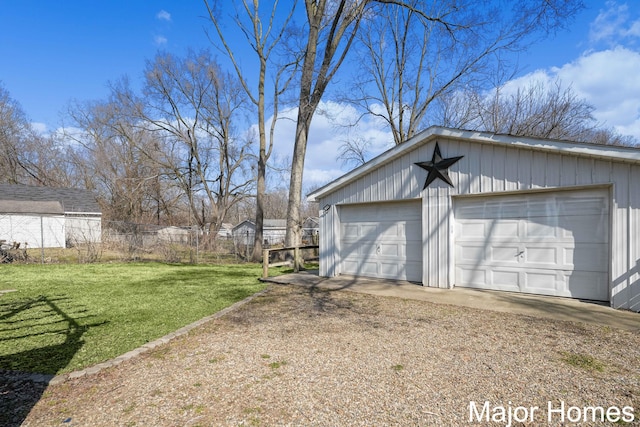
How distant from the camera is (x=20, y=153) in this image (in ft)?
87.1

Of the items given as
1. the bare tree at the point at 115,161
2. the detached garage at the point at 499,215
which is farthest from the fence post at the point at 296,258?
the bare tree at the point at 115,161

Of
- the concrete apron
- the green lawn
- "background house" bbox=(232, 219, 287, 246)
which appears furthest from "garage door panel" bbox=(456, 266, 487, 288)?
"background house" bbox=(232, 219, 287, 246)

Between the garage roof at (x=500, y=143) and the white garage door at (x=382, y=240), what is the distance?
89 centimetres

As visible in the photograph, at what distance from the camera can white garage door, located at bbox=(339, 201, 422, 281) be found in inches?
286

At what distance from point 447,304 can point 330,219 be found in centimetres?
376

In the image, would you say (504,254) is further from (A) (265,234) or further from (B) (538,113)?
(A) (265,234)

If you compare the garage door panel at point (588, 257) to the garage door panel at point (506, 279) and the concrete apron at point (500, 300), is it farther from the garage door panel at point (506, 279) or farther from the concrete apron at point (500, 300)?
the garage door panel at point (506, 279)

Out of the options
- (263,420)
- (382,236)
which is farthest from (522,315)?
(263,420)

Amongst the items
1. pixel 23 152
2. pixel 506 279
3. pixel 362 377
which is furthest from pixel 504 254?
pixel 23 152

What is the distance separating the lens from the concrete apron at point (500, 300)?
15.2ft

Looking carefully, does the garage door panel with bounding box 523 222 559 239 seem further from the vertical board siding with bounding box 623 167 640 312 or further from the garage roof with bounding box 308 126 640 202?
the garage roof with bounding box 308 126 640 202

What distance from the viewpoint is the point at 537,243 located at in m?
5.83

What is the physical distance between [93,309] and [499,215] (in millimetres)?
7775

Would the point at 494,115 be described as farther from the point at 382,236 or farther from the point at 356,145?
the point at 382,236
